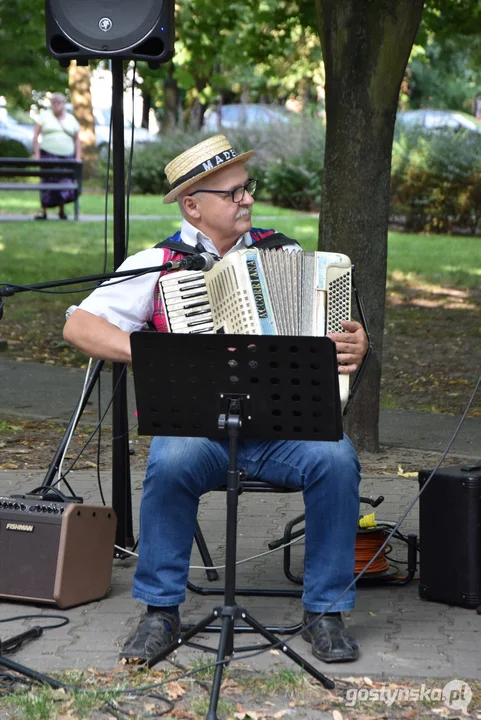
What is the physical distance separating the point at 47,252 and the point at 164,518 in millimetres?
11737

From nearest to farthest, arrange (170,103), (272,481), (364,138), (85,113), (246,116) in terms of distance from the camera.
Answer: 1. (272,481)
2. (364,138)
3. (85,113)
4. (246,116)
5. (170,103)

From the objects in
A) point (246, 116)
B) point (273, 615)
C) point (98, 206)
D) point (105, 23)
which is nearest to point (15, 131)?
point (246, 116)

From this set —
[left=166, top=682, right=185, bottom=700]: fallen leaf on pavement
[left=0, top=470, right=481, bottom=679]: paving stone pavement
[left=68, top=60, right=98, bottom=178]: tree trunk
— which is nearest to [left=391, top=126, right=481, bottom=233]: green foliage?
[left=68, top=60, right=98, bottom=178]: tree trunk

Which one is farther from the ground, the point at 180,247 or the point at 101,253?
the point at 180,247

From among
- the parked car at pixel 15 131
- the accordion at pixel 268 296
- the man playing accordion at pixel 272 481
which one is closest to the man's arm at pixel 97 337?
the man playing accordion at pixel 272 481

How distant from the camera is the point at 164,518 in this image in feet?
13.1

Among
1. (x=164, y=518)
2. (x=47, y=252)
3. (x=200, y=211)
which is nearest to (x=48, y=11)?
(x=200, y=211)

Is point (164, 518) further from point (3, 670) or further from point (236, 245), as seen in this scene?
point (236, 245)

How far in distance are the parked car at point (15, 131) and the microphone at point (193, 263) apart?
28.0 metres

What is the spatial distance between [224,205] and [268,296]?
24.1 inches

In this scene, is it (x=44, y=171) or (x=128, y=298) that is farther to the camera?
(x=44, y=171)

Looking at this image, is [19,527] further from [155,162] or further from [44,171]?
[155,162]

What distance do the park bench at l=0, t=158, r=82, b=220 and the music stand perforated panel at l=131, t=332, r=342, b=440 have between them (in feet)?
39.6

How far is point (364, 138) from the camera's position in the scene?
6.56 m
